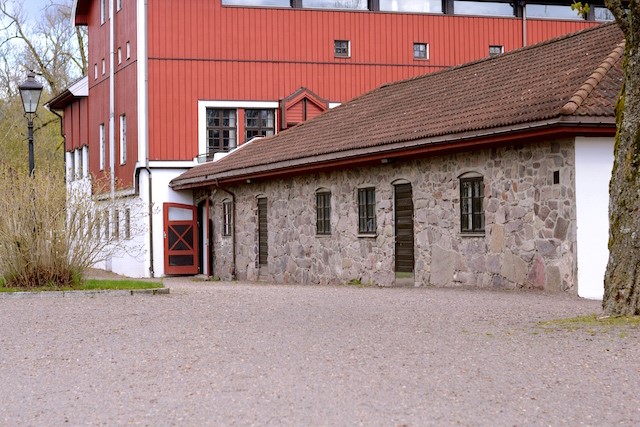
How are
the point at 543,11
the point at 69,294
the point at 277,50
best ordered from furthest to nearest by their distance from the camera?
1. the point at 543,11
2. the point at 277,50
3. the point at 69,294

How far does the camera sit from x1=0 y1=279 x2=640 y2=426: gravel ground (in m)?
7.04

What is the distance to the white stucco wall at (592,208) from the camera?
54.6ft

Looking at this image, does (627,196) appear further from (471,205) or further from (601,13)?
(601,13)

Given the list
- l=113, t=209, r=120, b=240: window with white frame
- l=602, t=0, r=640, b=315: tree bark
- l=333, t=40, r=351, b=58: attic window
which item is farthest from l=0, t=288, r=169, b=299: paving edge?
l=333, t=40, r=351, b=58: attic window

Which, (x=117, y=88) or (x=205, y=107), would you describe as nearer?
(x=205, y=107)

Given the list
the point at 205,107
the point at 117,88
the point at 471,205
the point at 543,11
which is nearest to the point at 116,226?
the point at 471,205

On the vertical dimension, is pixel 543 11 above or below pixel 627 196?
above

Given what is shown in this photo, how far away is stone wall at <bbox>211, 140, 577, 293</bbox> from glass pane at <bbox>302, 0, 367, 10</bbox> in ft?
27.8

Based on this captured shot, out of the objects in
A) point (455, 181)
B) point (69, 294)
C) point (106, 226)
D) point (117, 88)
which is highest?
point (117, 88)

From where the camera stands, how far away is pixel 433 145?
62.7 ft

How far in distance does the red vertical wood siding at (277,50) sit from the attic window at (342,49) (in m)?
0.13

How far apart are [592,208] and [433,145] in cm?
342

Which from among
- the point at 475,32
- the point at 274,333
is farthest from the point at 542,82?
the point at 475,32

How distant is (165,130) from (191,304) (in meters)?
18.0
